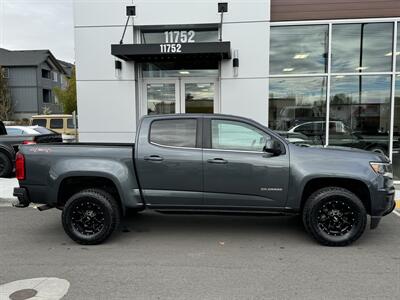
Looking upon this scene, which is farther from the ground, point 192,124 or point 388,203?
point 192,124

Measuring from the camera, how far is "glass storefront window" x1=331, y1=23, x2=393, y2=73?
32.3ft

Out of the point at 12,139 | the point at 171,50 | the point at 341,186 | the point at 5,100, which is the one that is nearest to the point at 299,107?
→ the point at 171,50

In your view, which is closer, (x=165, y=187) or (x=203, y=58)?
(x=165, y=187)

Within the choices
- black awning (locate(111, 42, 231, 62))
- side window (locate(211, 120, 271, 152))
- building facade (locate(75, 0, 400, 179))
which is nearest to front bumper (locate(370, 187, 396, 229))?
side window (locate(211, 120, 271, 152))

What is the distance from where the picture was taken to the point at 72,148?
17.6 feet

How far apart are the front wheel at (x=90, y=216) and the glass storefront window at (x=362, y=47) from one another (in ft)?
24.2

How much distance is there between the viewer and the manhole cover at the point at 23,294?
3707mm

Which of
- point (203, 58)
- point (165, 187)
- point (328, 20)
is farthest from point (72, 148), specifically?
point (328, 20)

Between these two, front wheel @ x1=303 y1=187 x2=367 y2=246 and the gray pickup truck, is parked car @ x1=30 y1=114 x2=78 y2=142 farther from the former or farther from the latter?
front wheel @ x1=303 y1=187 x2=367 y2=246

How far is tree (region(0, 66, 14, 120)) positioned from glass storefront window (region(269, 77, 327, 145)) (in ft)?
134

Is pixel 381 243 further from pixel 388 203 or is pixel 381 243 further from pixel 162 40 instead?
pixel 162 40

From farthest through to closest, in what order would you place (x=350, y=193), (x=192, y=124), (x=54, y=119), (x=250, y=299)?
(x=54, y=119)
(x=192, y=124)
(x=350, y=193)
(x=250, y=299)

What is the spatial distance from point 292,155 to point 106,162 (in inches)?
101

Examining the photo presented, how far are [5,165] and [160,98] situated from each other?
196 inches
